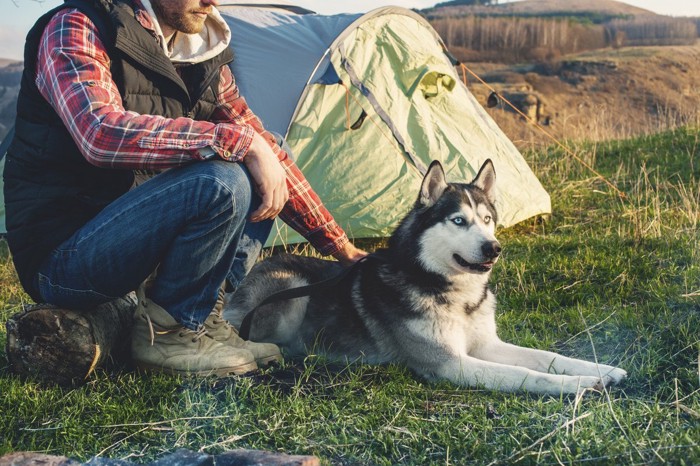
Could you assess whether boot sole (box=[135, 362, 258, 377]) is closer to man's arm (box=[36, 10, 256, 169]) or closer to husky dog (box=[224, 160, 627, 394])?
husky dog (box=[224, 160, 627, 394])

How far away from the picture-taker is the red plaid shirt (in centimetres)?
269

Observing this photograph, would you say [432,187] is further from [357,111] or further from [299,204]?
[357,111]

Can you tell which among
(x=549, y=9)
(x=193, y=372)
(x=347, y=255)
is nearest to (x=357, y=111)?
(x=347, y=255)

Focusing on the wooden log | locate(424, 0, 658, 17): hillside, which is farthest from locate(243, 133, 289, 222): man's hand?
locate(424, 0, 658, 17): hillside

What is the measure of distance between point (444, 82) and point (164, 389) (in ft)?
13.5

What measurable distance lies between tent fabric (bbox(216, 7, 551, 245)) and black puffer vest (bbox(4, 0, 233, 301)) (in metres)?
2.43

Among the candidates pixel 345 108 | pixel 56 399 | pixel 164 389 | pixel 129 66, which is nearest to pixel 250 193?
pixel 129 66

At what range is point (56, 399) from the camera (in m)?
3.01

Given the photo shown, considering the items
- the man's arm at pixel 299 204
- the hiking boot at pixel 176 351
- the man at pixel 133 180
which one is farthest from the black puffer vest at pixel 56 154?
the man's arm at pixel 299 204

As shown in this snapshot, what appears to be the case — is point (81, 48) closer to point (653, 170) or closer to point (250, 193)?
point (250, 193)

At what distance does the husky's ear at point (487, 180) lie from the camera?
3.83m

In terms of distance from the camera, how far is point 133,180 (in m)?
3.16

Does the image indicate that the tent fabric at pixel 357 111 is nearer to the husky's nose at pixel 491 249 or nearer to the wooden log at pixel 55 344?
the husky's nose at pixel 491 249

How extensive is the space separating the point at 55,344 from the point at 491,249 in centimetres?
199
